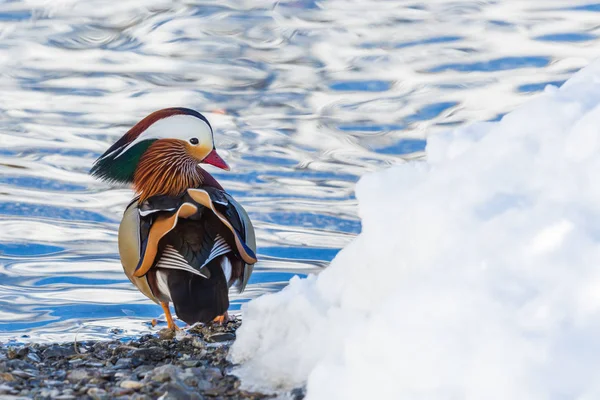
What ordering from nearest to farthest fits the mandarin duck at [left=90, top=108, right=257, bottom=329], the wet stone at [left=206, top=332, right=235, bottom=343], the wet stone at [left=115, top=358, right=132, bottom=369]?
the wet stone at [left=115, top=358, right=132, bottom=369], the wet stone at [left=206, top=332, right=235, bottom=343], the mandarin duck at [left=90, top=108, right=257, bottom=329]

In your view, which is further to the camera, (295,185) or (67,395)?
(295,185)

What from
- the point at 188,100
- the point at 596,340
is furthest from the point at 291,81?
the point at 596,340

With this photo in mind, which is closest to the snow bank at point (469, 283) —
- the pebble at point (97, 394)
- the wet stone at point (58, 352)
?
the pebble at point (97, 394)

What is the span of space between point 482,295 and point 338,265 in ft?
2.42

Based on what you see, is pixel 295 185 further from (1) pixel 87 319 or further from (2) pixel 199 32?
(2) pixel 199 32

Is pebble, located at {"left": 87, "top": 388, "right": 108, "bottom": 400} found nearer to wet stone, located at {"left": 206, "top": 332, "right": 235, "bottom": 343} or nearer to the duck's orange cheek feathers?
wet stone, located at {"left": 206, "top": 332, "right": 235, "bottom": 343}

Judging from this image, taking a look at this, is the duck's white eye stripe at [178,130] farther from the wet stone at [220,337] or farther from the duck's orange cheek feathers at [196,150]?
the wet stone at [220,337]

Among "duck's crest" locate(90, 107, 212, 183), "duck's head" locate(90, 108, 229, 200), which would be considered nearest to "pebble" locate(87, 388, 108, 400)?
"duck's head" locate(90, 108, 229, 200)

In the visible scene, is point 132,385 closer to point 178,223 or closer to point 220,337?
point 220,337

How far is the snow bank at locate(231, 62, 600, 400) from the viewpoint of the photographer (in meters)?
2.41

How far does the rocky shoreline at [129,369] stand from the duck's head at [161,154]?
3.96 feet

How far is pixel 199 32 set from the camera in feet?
47.8

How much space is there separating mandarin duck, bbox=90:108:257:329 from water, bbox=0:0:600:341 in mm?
776

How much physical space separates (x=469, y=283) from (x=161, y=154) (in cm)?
318
